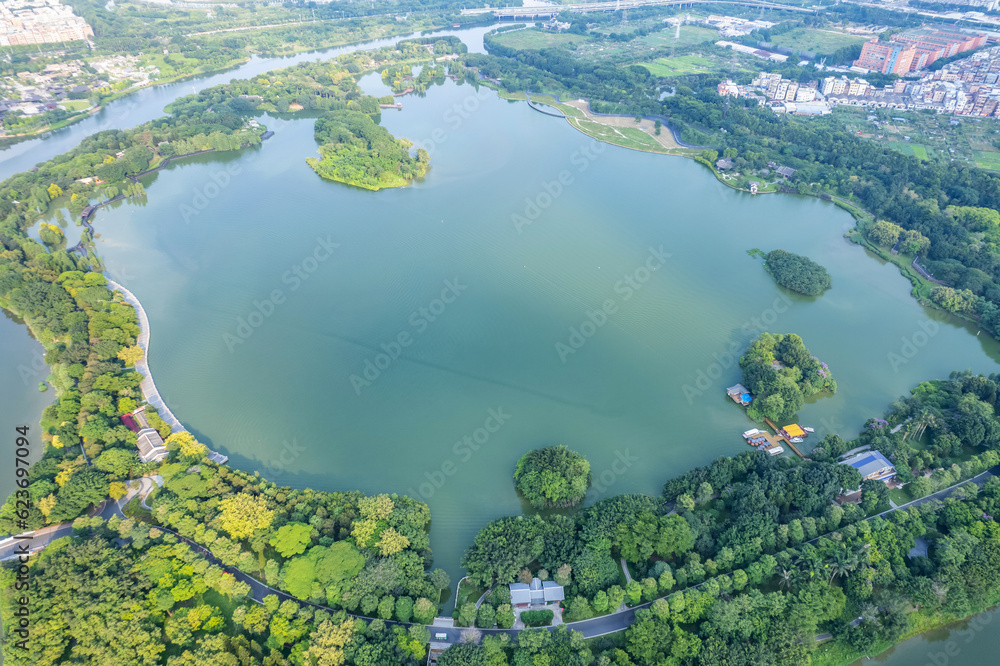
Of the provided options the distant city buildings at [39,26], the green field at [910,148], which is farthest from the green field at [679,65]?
the distant city buildings at [39,26]

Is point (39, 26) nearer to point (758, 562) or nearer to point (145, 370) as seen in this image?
point (145, 370)

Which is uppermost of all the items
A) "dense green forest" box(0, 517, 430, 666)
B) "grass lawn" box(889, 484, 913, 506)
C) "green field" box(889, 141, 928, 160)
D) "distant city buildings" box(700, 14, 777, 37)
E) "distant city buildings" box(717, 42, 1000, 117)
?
"distant city buildings" box(700, 14, 777, 37)

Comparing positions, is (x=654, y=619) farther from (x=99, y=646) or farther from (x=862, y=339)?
(x=862, y=339)

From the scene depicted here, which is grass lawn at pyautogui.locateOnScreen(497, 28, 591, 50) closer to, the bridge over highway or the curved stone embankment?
the bridge over highway

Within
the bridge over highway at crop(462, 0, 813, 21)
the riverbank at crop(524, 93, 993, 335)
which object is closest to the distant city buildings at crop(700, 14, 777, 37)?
the bridge over highway at crop(462, 0, 813, 21)

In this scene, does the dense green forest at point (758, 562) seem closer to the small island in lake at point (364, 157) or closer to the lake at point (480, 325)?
the lake at point (480, 325)

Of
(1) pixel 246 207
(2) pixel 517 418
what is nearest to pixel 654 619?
(2) pixel 517 418
